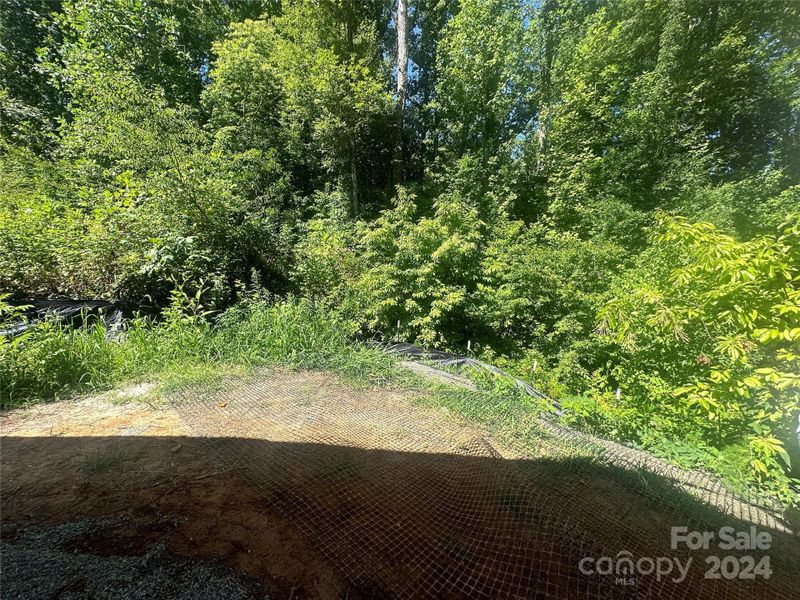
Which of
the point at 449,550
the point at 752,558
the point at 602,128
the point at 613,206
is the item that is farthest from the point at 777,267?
the point at 602,128

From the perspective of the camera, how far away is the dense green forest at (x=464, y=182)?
8.28ft

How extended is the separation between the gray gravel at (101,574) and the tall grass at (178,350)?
184cm

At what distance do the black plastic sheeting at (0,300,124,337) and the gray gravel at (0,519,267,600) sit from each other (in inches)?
114

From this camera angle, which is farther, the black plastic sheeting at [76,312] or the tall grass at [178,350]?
the black plastic sheeting at [76,312]

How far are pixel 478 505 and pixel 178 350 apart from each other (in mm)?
3179

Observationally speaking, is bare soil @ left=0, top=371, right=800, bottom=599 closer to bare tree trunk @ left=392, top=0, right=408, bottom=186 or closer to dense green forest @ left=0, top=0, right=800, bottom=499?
dense green forest @ left=0, top=0, right=800, bottom=499

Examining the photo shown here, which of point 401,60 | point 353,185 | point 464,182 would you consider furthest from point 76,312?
point 401,60

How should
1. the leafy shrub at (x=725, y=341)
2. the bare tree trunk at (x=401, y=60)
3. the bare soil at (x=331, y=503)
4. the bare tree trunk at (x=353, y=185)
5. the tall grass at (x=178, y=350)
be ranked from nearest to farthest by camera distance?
the bare soil at (x=331, y=503), the leafy shrub at (x=725, y=341), the tall grass at (x=178, y=350), the bare tree trunk at (x=401, y=60), the bare tree trunk at (x=353, y=185)

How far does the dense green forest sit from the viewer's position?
2.52m

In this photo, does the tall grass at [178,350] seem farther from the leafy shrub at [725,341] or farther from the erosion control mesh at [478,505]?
the leafy shrub at [725,341]

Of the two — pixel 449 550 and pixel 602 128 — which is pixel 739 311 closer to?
pixel 449 550

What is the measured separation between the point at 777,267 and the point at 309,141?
8.72 m

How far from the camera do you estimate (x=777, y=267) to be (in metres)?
1.71

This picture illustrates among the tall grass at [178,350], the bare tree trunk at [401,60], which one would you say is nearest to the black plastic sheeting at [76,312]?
the tall grass at [178,350]
